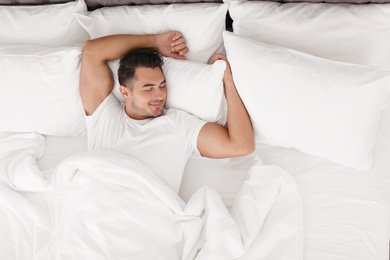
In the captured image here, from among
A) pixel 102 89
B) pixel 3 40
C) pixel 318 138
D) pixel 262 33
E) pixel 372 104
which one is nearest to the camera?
pixel 372 104

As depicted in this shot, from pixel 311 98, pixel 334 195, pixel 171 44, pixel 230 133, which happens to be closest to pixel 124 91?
pixel 171 44

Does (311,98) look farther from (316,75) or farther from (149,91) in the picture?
(149,91)

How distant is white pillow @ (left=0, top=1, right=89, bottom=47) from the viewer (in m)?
1.96

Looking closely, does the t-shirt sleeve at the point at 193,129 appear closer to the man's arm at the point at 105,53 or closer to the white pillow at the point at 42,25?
the man's arm at the point at 105,53

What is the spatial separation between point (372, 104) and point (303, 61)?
0.29 metres

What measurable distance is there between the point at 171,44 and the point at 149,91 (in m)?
0.23

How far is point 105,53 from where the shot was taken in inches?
71.4

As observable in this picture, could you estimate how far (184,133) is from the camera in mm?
1743

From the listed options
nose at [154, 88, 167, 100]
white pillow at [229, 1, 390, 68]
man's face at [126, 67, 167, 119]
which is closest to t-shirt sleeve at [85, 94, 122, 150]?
man's face at [126, 67, 167, 119]

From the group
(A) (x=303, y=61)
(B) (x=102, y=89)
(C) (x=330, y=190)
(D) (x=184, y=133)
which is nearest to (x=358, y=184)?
(C) (x=330, y=190)

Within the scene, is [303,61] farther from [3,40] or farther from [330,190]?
[3,40]

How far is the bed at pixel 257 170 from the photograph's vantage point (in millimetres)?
1467

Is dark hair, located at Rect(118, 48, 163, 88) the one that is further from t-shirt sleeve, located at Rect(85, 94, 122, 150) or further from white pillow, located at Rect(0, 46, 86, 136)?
white pillow, located at Rect(0, 46, 86, 136)

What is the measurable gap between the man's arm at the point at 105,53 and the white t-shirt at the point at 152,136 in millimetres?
63
